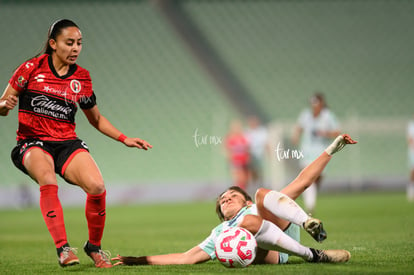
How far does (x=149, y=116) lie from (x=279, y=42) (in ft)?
15.4

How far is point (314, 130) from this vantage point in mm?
10922

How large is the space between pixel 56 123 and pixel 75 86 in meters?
0.33

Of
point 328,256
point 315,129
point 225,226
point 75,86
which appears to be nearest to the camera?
point 328,256

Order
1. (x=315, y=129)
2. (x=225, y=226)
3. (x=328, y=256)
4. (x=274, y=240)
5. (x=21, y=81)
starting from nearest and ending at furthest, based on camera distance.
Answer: (x=274, y=240) → (x=328, y=256) → (x=225, y=226) → (x=21, y=81) → (x=315, y=129)

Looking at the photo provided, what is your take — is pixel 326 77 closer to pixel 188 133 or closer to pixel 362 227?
pixel 188 133

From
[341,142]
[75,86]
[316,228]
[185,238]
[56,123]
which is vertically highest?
[75,86]

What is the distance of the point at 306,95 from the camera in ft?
64.6

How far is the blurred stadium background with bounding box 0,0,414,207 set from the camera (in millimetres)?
18203

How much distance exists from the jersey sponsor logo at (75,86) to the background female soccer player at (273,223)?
1359 millimetres

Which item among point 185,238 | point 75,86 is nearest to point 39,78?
point 75,86

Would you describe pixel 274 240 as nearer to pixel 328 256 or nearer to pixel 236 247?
pixel 236 247

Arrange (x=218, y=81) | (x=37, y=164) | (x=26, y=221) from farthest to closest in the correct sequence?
(x=218, y=81) < (x=26, y=221) < (x=37, y=164)

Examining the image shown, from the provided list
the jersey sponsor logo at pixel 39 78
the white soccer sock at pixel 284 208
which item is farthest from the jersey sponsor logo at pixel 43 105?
the white soccer sock at pixel 284 208

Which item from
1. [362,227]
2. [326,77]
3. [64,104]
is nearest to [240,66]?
[326,77]
